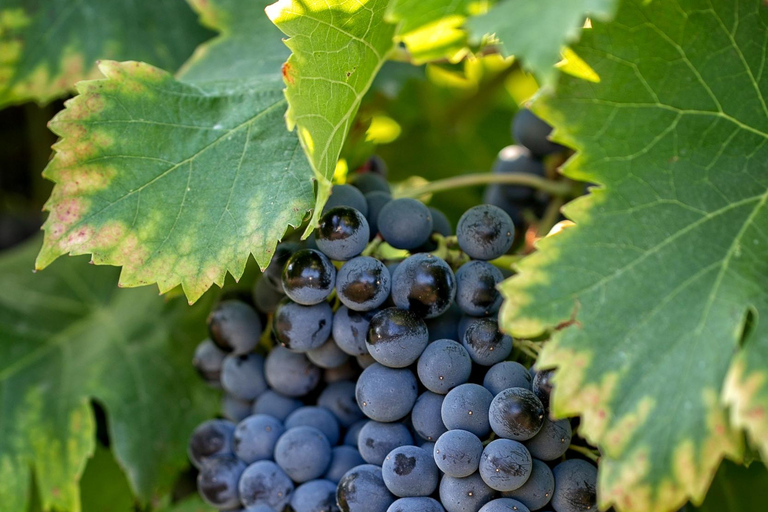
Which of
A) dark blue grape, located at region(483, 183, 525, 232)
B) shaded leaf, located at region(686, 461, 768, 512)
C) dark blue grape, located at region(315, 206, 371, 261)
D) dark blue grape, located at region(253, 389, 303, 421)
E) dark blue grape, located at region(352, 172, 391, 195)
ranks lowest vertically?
shaded leaf, located at region(686, 461, 768, 512)

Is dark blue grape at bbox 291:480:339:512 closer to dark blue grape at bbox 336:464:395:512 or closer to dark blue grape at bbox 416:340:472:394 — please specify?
dark blue grape at bbox 336:464:395:512

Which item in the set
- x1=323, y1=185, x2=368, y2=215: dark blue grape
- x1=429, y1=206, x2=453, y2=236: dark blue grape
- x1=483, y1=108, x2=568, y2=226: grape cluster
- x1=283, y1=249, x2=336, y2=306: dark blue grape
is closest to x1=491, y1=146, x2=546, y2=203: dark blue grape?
x1=483, y1=108, x2=568, y2=226: grape cluster

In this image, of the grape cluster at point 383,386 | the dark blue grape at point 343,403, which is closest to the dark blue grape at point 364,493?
the grape cluster at point 383,386

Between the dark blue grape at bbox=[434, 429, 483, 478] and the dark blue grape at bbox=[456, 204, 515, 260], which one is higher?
the dark blue grape at bbox=[456, 204, 515, 260]

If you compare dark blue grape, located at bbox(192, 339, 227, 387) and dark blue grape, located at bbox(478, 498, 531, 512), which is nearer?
dark blue grape, located at bbox(478, 498, 531, 512)

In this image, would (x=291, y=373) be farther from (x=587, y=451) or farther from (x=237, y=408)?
(x=587, y=451)

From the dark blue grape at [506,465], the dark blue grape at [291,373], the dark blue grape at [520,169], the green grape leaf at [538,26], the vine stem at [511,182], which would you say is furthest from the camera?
the dark blue grape at [520,169]

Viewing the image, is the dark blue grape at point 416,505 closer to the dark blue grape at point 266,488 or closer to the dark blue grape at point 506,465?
the dark blue grape at point 506,465
